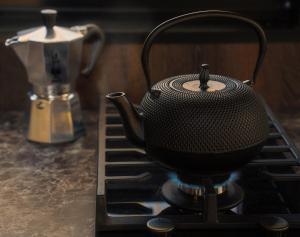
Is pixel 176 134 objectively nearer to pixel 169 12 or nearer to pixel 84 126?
pixel 84 126

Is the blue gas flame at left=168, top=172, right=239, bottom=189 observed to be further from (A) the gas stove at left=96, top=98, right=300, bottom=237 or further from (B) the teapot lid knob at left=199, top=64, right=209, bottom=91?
(B) the teapot lid knob at left=199, top=64, right=209, bottom=91

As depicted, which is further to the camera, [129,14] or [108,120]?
[129,14]

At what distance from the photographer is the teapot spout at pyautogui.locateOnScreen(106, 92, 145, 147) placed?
2.80 feet

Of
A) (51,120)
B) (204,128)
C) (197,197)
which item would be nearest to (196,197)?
(197,197)

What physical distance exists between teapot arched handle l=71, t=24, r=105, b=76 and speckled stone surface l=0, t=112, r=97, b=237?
144mm

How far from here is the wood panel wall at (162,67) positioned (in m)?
1.30

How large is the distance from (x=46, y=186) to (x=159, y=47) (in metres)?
0.50

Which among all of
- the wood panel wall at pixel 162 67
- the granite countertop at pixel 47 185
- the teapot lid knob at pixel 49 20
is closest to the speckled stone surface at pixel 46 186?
the granite countertop at pixel 47 185

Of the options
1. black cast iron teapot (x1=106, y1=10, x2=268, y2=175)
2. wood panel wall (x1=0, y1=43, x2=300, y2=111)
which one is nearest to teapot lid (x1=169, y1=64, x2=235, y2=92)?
black cast iron teapot (x1=106, y1=10, x2=268, y2=175)

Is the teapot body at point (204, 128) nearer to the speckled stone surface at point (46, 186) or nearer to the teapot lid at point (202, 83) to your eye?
Result: the teapot lid at point (202, 83)

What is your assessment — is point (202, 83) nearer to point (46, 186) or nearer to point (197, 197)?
point (197, 197)

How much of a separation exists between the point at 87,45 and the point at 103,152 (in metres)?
0.36

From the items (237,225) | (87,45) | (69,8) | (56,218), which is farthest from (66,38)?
(237,225)

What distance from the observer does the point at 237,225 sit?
0.78m
